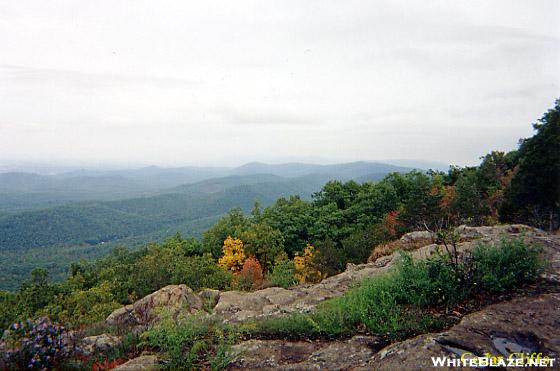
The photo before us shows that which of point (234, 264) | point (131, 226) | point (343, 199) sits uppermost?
point (343, 199)

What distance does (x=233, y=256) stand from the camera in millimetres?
24906

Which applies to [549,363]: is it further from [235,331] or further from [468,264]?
[235,331]

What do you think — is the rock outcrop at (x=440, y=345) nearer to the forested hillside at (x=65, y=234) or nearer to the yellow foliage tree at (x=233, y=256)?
the yellow foliage tree at (x=233, y=256)

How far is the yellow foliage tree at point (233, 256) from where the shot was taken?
24250mm

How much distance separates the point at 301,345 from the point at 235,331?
1.13 m

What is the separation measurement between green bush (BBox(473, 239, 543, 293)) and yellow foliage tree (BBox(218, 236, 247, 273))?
20.6 meters

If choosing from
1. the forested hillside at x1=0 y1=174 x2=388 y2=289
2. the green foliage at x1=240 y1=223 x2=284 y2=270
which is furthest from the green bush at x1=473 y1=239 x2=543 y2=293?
the forested hillside at x1=0 y1=174 x2=388 y2=289

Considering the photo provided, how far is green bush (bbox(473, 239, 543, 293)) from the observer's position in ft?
14.9

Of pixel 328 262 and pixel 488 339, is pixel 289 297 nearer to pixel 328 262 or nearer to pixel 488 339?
pixel 488 339

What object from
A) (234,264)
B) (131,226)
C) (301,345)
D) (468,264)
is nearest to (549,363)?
(468,264)

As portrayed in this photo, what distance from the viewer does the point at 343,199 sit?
31453 millimetres

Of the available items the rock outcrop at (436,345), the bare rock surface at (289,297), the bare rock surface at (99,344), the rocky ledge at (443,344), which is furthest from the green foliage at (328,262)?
the bare rock surface at (99,344)

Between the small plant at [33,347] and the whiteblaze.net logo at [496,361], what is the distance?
4612 millimetres

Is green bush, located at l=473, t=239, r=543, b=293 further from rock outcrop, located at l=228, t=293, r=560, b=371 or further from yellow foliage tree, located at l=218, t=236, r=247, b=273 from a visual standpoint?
yellow foliage tree, located at l=218, t=236, r=247, b=273
